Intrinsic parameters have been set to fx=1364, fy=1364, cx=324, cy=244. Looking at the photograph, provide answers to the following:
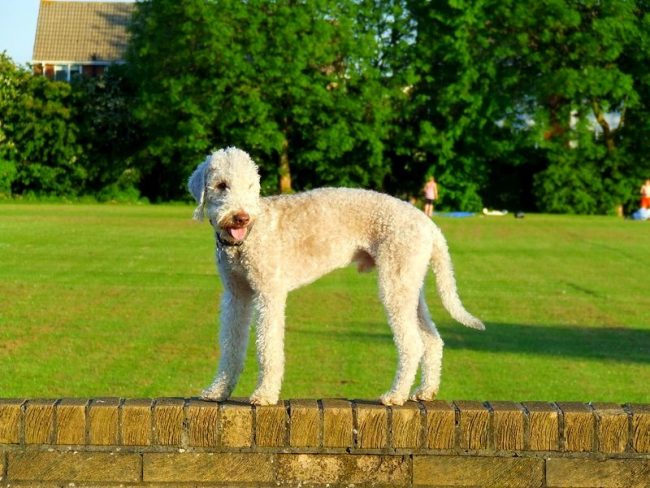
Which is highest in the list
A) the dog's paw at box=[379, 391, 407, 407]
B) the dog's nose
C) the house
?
the house

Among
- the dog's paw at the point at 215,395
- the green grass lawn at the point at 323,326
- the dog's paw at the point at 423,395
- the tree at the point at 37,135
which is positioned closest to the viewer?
the dog's paw at the point at 215,395

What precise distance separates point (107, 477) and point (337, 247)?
129 centimetres

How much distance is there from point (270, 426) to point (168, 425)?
0.40m

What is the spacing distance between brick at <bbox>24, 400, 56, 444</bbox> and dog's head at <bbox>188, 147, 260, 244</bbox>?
1.00m

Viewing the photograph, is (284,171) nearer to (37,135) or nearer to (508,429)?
(37,135)

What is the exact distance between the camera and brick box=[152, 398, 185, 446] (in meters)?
5.38

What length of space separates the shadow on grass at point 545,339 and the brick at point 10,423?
29.6 ft

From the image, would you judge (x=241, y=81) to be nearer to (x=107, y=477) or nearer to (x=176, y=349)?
(x=176, y=349)

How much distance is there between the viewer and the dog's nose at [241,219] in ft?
16.5

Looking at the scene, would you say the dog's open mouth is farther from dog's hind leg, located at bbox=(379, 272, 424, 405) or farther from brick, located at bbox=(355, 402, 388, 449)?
brick, located at bbox=(355, 402, 388, 449)

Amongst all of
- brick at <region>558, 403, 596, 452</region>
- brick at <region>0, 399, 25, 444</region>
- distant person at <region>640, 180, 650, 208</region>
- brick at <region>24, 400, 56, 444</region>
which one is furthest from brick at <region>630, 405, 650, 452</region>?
distant person at <region>640, 180, 650, 208</region>

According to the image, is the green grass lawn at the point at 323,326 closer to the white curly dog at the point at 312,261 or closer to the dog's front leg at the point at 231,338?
the dog's front leg at the point at 231,338

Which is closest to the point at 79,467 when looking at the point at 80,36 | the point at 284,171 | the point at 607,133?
the point at 284,171

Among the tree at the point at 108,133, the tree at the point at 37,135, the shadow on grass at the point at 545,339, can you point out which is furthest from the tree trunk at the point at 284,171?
the shadow on grass at the point at 545,339
